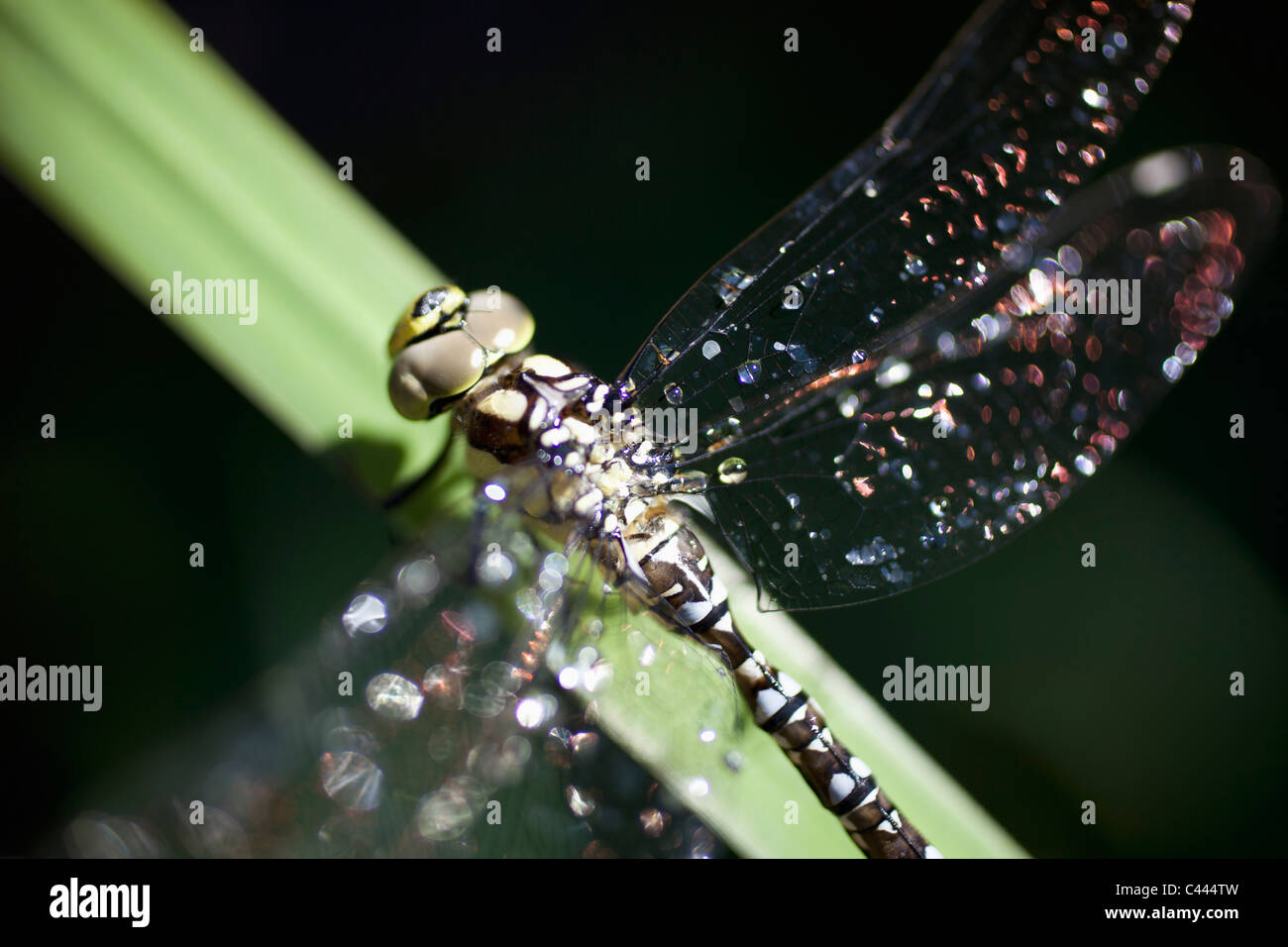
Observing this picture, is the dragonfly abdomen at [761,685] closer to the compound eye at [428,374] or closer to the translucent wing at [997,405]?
the translucent wing at [997,405]

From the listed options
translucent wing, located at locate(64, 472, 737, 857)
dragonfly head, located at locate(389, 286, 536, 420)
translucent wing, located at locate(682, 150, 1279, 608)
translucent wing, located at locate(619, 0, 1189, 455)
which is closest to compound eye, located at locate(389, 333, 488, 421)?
dragonfly head, located at locate(389, 286, 536, 420)

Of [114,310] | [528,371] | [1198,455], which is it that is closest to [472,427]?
[528,371]

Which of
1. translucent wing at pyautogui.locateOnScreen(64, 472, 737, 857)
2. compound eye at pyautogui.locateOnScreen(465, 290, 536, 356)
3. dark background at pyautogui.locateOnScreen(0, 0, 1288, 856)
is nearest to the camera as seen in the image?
translucent wing at pyautogui.locateOnScreen(64, 472, 737, 857)

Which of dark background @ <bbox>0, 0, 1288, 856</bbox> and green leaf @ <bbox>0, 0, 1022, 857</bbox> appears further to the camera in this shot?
dark background @ <bbox>0, 0, 1288, 856</bbox>

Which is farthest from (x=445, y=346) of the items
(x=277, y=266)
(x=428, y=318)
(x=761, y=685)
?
(x=761, y=685)

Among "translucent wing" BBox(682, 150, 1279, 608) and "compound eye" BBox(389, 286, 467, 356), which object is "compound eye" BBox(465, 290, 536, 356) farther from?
"translucent wing" BBox(682, 150, 1279, 608)
